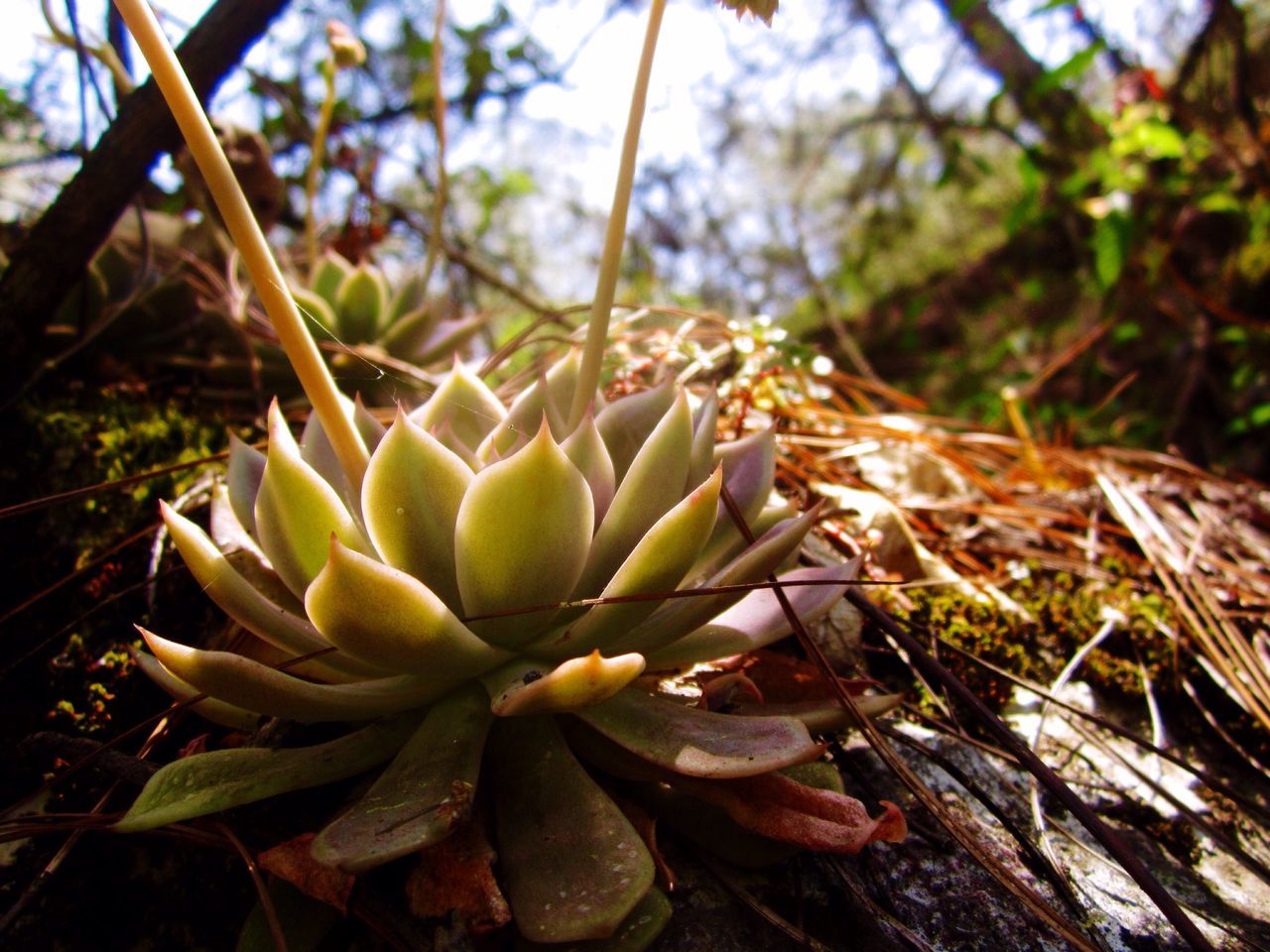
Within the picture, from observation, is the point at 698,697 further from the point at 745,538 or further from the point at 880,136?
the point at 880,136

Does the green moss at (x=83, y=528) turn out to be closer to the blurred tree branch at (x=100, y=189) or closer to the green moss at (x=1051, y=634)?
the blurred tree branch at (x=100, y=189)

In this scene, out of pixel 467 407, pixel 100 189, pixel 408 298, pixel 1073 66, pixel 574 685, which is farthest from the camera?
pixel 1073 66

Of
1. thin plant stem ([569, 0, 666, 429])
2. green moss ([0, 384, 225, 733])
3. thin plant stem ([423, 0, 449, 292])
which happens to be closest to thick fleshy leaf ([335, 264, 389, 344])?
thin plant stem ([423, 0, 449, 292])

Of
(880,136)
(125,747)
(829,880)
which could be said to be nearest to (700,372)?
(829,880)

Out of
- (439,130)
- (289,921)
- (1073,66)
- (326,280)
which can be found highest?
(1073,66)

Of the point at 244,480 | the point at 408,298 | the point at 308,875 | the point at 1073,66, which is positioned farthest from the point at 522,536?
the point at 1073,66

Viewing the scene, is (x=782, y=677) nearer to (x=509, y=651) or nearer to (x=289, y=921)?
(x=509, y=651)
